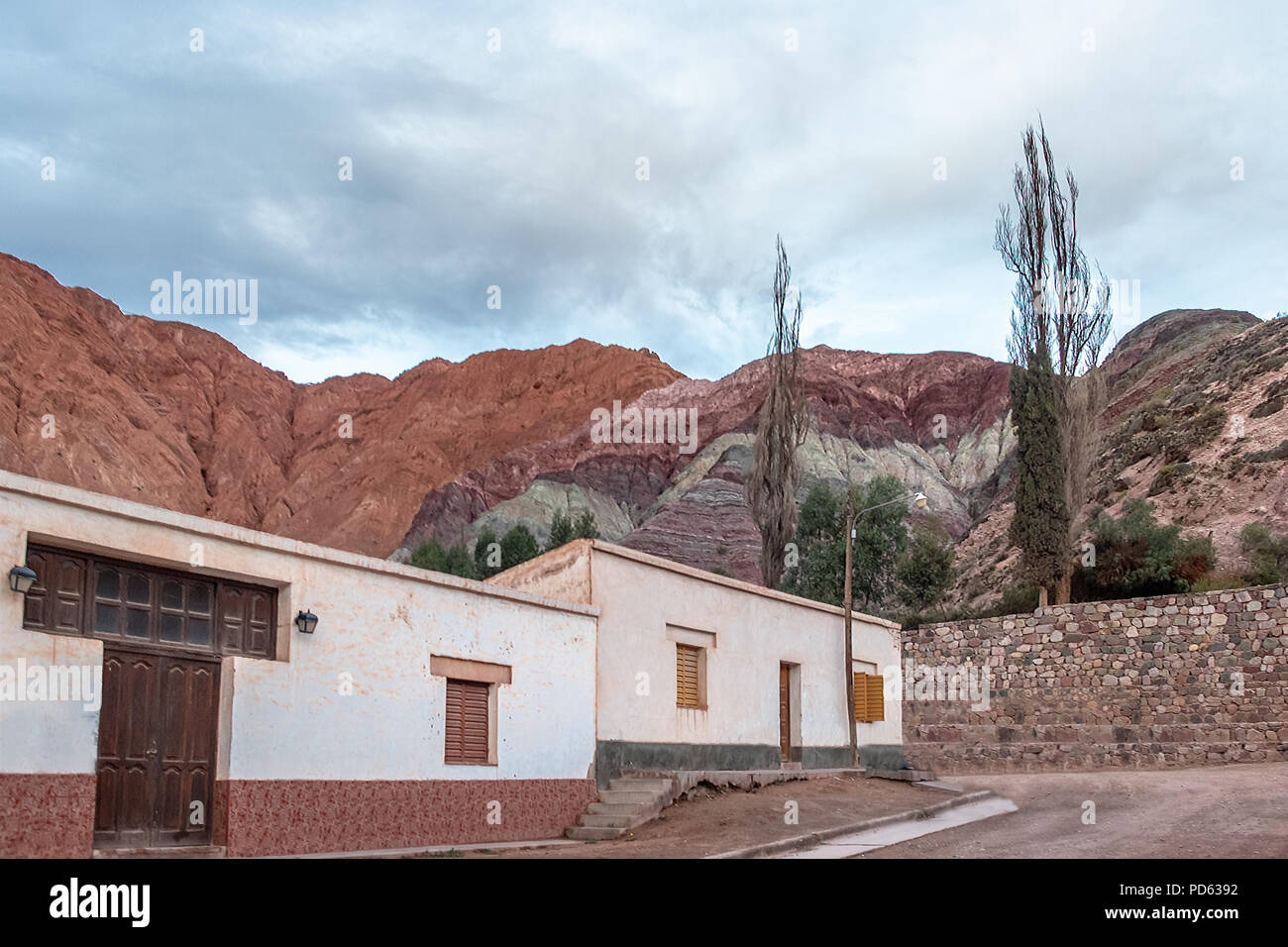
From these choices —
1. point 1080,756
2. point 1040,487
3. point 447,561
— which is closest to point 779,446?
point 1040,487

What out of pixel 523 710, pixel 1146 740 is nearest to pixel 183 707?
pixel 523 710

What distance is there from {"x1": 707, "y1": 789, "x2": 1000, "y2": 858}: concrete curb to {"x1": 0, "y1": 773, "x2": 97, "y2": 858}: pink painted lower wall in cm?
644

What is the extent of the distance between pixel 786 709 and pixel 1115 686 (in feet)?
35.2

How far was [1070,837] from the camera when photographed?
1361 cm

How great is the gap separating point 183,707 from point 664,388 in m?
79.5

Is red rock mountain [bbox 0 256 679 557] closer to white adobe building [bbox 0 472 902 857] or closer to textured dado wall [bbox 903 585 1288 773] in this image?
textured dado wall [bbox 903 585 1288 773]

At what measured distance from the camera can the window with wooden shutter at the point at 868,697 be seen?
2445 cm

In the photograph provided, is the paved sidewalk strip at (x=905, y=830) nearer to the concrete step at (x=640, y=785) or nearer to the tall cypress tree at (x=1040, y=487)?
the concrete step at (x=640, y=785)

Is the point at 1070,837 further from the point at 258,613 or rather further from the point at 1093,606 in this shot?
the point at 1093,606

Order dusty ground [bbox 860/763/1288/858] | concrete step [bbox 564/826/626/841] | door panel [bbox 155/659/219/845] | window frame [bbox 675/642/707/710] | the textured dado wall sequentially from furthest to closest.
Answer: the textured dado wall, window frame [bbox 675/642/707/710], concrete step [bbox 564/826/626/841], dusty ground [bbox 860/763/1288/858], door panel [bbox 155/659/219/845]

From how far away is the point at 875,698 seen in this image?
81.1 ft

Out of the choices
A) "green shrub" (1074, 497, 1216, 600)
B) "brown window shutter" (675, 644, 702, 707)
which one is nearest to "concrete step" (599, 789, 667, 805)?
"brown window shutter" (675, 644, 702, 707)

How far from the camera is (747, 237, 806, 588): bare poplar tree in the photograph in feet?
116

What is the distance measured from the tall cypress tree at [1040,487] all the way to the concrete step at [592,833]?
65.5ft
